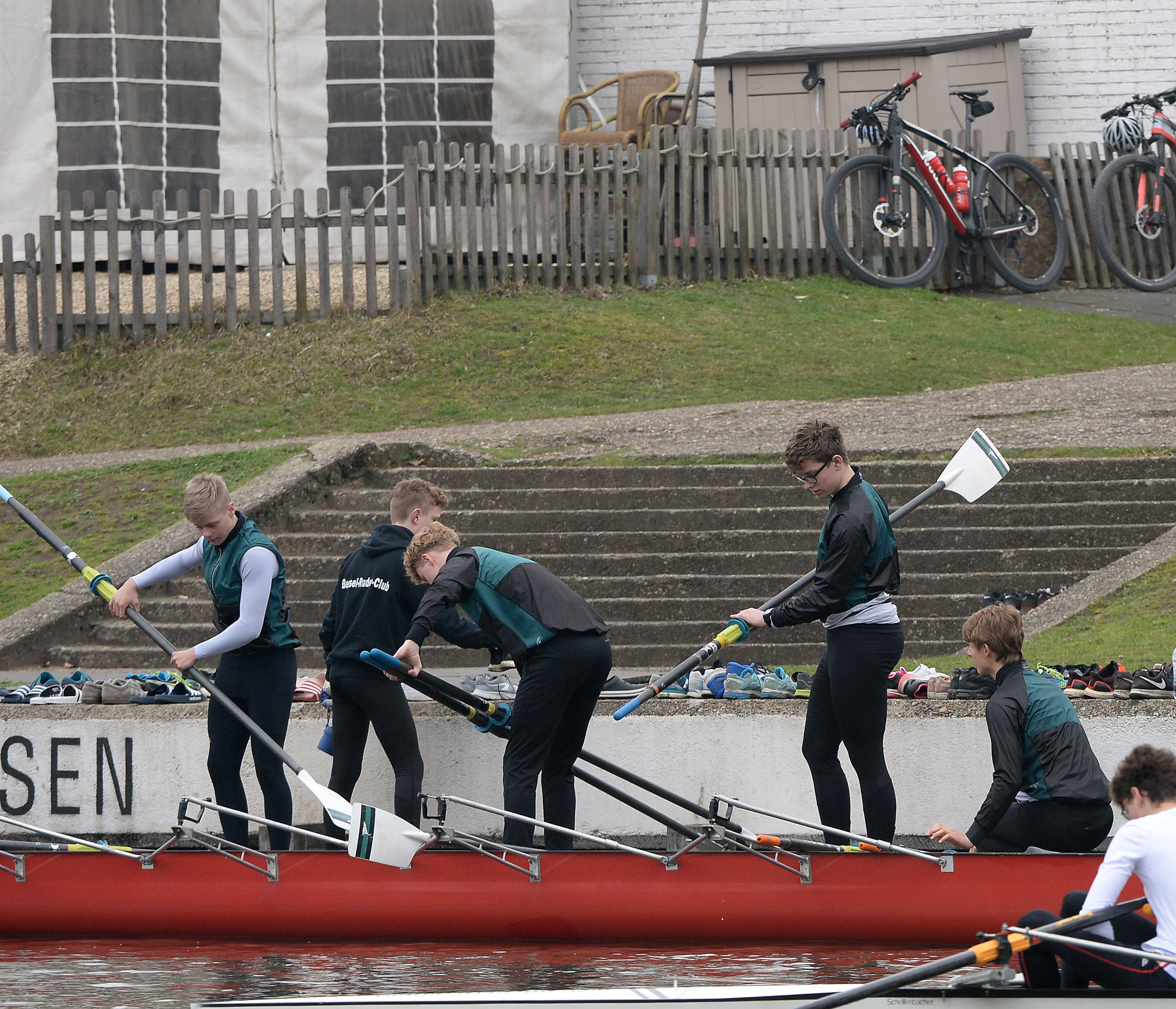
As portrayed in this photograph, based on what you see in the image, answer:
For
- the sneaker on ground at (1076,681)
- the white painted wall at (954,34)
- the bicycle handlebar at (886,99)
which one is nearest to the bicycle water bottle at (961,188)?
the bicycle handlebar at (886,99)

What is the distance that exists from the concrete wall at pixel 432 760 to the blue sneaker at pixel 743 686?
11 cm

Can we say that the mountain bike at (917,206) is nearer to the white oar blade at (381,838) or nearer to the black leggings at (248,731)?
the black leggings at (248,731)

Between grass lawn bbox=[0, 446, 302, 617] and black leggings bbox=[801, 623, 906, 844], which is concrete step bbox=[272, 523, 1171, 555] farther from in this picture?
black leggings bbox=[801, 623, 906, 844]

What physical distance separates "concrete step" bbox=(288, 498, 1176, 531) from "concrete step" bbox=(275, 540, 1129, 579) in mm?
317

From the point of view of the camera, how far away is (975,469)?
300 inches

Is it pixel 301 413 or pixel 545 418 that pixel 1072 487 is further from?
pixel 301 413

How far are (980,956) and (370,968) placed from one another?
2.30m

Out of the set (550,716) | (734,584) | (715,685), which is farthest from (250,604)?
(734,584)

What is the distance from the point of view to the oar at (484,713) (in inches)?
238

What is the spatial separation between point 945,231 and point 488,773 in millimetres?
11521

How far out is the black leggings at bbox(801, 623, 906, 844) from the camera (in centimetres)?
588

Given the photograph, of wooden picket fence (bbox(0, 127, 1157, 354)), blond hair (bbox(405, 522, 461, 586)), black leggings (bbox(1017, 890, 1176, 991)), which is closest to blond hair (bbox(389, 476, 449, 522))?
blond hair (bbox(405, 522, 461, 586))

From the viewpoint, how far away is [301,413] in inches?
538

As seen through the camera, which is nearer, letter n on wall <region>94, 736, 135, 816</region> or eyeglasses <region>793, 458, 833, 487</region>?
eyeglasses <region>793, 458, 833, 487</region>
